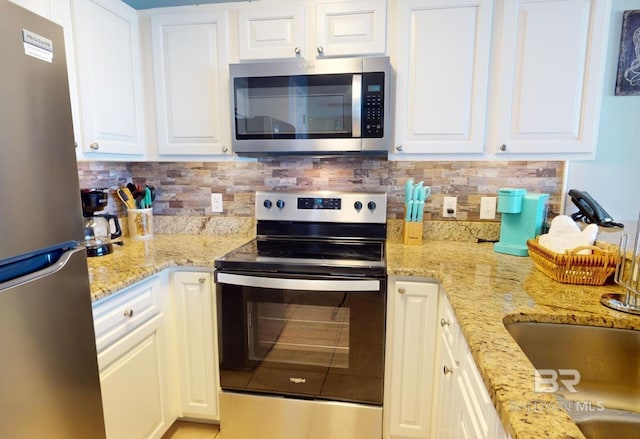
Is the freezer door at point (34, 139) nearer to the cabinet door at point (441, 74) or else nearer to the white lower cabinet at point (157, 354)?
the white lower cabinet at point (157, 354)

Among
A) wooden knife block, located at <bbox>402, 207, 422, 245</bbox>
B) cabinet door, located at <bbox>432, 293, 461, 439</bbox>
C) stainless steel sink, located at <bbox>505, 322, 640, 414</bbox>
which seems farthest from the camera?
wooden knife block, located at <bbox>402, 207, 422, 245</bbox>

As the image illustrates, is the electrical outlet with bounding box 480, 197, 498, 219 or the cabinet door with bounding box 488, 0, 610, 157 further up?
the cabinet door with bounding box 488, 0, 610, 157

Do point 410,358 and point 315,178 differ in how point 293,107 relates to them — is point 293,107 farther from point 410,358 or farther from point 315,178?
point 410,358

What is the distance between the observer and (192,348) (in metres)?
1.65

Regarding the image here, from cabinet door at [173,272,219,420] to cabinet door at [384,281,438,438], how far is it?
32.0 inches

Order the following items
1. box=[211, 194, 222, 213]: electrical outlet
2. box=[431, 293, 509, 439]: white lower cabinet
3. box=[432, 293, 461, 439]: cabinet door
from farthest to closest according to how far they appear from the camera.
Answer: box=[211, 194, 222, 213]: electrical outlet → box=[432, 293, 461, 439]: cabinet door → box=[431, 293, 509, 439]: white lower cabinet

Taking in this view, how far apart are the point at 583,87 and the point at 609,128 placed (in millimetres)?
373

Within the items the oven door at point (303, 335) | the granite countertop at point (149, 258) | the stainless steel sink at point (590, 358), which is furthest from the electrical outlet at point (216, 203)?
the stainless steel sink at point (590, 358)

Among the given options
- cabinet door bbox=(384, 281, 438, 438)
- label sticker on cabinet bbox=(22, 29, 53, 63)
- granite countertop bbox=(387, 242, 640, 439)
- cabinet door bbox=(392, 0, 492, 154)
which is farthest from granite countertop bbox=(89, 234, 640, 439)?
label sticker on cabinet bbox=(22, 29, 53, 63)

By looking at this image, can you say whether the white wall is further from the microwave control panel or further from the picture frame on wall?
the microwave control panel

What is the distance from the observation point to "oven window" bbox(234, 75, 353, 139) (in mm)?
1593

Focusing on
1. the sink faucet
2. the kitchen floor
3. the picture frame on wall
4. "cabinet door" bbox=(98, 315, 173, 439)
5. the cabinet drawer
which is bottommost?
the kitchen floor

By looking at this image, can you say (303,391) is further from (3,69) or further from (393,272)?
(3,69)

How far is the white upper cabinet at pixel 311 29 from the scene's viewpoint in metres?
1.59
